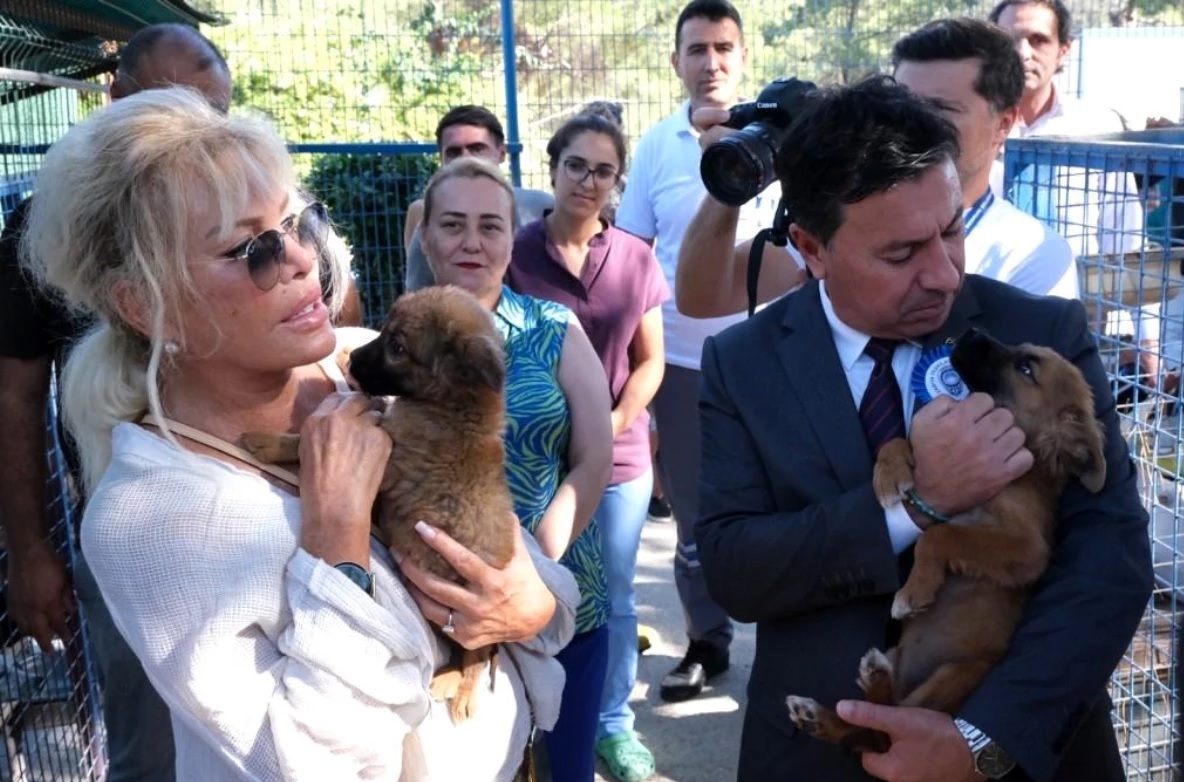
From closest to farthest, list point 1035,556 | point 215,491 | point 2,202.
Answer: point 215,491 < point 1035,556 < point 2,202

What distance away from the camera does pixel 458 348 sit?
263 cm

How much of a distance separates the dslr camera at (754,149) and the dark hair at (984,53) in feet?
1.18

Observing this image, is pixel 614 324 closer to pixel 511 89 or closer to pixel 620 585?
pixel 620 585

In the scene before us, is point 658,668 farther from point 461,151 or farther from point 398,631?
point 398,631

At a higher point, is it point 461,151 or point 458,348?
point 461,151

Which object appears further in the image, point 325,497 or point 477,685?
point 477,685

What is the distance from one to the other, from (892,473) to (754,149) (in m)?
1.22

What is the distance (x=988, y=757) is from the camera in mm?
2033

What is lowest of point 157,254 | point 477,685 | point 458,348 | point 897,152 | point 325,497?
point 477,685

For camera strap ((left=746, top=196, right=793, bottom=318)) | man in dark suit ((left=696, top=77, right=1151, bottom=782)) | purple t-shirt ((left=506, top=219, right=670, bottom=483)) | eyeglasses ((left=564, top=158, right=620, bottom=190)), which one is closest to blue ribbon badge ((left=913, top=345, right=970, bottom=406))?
man in dark suit ((left=696, top=77, right=1151, bottom=782))

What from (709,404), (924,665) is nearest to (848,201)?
(709,404)

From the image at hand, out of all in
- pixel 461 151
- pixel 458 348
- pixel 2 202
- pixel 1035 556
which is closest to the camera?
pixel 1035 556

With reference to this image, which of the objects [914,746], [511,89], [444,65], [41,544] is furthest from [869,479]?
[444,65]

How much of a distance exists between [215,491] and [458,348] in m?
0.78
